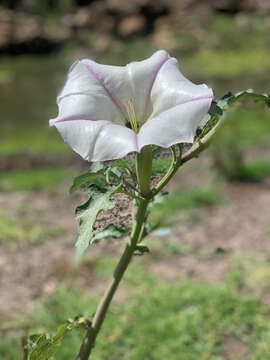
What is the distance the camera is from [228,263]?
2658 mm

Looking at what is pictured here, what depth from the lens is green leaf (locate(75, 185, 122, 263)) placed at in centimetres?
82

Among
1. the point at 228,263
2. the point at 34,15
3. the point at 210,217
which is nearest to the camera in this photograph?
the point at 228,263

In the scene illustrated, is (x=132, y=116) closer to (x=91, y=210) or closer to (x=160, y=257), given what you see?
(x=91, y=210)

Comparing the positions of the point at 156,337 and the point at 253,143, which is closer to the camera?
the point at 156,337

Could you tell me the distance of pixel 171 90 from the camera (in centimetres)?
88

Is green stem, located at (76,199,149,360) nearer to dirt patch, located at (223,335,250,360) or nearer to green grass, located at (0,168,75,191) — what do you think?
dirt patch, located at (223,335,250,360)

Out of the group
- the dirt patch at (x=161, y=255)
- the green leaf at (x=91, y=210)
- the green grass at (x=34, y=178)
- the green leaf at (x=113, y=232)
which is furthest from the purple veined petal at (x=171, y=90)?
the green grass at (x=34, y=178)

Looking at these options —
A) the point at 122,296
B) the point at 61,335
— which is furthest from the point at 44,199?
the point at 61,335

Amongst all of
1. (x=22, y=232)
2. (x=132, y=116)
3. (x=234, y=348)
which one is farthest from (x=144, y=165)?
(x=22, y=232)

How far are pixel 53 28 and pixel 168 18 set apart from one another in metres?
2.57

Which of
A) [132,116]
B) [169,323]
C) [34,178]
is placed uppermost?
[132,116]

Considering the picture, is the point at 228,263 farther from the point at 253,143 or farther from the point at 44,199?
the point at 253,143

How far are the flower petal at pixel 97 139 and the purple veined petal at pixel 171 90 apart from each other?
8cm

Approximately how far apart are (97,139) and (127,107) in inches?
5.3
